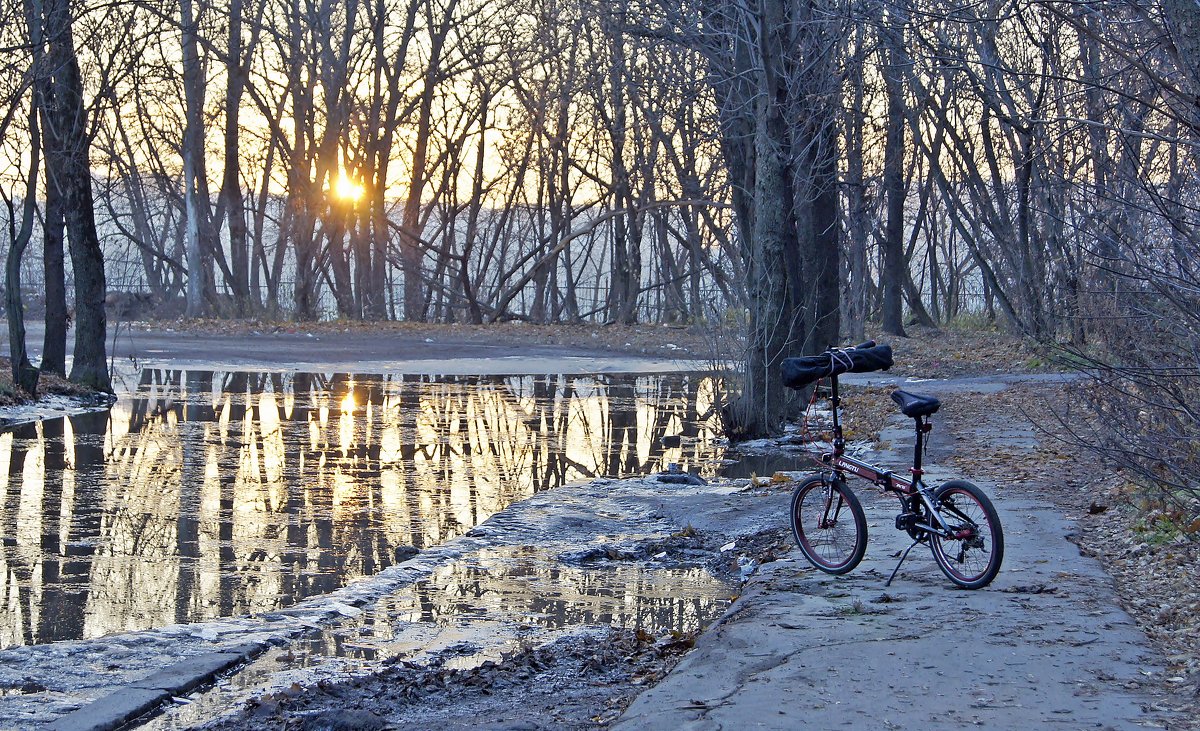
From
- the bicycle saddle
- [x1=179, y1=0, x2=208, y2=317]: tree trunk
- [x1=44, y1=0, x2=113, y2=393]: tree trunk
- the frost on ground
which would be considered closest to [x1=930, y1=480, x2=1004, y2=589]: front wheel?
the bicycle saddle

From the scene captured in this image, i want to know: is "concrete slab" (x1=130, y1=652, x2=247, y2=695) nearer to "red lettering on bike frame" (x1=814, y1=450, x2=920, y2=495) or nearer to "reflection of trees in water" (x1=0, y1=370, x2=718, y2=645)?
"reflection of trees in water" (x1=0, y1=370, x2=718, y2=645)

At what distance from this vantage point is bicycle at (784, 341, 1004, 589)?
22.2ft

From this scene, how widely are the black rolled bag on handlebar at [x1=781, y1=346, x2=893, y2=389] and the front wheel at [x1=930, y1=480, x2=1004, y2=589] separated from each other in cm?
80

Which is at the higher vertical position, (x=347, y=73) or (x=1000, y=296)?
(x=347, y=73)

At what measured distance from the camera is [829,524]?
7586mm

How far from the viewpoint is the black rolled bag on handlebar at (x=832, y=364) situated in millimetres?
7109

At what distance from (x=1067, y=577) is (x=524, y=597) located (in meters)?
3.01

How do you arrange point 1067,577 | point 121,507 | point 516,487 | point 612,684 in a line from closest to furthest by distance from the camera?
point 612,684 < point 1067,577 < point 121,507 < point 516,487

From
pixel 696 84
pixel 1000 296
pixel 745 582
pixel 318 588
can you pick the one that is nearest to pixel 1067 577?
pixel 745 582

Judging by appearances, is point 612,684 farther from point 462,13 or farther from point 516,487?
point 462,13

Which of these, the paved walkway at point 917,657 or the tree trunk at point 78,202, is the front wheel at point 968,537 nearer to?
the paved walkway at point 917,657

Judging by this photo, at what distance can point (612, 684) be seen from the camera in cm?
584

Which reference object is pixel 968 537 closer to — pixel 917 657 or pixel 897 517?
pixel 897 517

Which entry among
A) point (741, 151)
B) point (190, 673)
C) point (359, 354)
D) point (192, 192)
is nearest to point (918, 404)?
point (190, 673)
